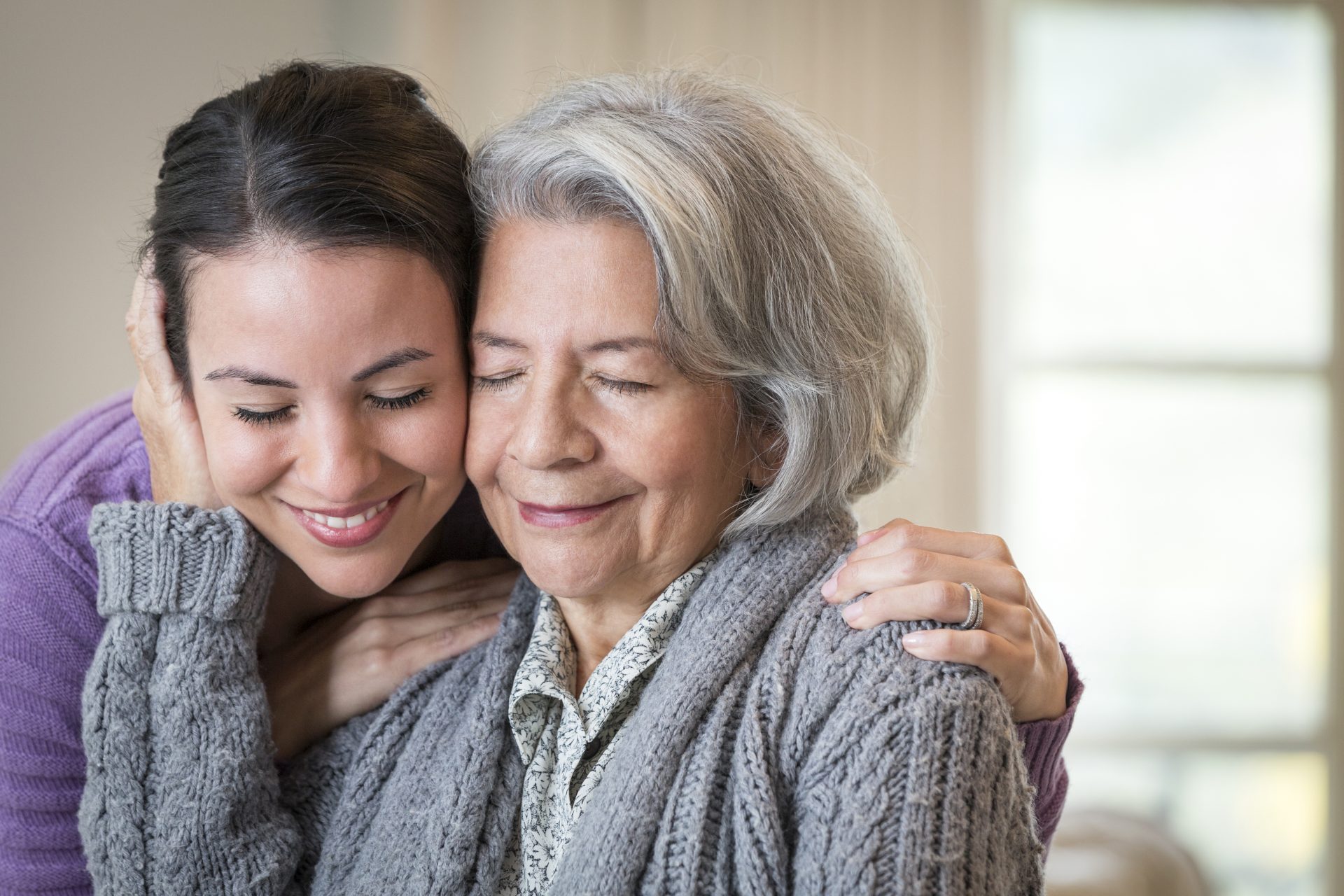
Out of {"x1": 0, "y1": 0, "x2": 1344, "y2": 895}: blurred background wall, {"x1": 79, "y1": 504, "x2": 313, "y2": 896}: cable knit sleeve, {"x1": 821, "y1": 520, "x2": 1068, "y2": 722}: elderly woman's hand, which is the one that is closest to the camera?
{"x1": 821, "y1": 520, "x2": 1068, "y2": 722}: elderly woman's hand

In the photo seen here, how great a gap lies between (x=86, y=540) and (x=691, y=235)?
3.05 feet

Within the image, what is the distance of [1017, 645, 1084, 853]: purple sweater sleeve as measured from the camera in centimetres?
134

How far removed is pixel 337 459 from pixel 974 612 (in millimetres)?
753

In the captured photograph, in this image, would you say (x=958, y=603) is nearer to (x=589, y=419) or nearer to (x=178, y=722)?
(x=589, y=419)

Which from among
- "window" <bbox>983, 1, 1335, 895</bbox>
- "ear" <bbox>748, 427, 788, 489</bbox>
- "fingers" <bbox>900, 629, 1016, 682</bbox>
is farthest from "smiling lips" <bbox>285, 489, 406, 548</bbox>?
"window" <bbox>983, 1, 1335, 895</bbox>

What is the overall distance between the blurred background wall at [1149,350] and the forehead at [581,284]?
238cm

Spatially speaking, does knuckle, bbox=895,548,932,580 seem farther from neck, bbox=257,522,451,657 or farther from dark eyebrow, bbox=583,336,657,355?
neck, bbox=257,522,451,657

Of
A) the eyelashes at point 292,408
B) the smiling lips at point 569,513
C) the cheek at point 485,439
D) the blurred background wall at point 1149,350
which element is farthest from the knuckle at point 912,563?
the blurred background wall at point 1149,350

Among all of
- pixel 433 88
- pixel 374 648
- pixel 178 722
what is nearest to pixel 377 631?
pixel 374 648

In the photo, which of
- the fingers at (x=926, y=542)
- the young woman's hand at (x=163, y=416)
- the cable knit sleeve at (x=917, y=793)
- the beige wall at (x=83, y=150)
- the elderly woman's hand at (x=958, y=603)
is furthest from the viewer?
the beige wall at (x=83, y=150)

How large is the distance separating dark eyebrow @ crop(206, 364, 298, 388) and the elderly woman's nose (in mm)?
301

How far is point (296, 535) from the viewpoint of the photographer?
149cm

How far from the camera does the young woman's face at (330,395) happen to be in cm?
135

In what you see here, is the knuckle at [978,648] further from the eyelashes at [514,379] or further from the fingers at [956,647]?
the eyelashes at [514,379]
